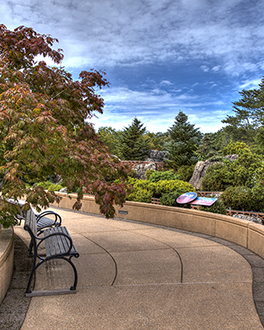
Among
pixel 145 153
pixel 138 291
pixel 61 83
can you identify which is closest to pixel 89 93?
pixel 61 83

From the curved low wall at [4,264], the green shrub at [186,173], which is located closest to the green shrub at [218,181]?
the green shrub at [186,173]

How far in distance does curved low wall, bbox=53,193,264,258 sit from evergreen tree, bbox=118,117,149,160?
26.1 meters

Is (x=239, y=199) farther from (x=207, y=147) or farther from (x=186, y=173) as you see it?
(x=207, y=147)

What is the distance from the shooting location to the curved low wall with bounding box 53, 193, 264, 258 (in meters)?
6.24

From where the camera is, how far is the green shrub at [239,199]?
10750 mm

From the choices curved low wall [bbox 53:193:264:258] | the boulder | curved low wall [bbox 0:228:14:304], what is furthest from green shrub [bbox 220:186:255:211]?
the boulder

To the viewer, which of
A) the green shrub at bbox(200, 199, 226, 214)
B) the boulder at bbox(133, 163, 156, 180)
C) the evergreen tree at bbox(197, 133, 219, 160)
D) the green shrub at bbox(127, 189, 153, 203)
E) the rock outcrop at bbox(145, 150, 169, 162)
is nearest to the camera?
the green shrub at bbox(200, 199, 226, 214)

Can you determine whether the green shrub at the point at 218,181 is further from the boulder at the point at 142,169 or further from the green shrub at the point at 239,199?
the boulder at the point at 142,169

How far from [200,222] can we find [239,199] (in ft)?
12.0

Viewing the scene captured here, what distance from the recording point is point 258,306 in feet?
12.3

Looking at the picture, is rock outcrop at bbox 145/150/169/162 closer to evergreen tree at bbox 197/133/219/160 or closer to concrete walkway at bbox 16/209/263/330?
evergreen tree at bbox 197/133/219/160

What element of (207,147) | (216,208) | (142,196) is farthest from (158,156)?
(216,208)

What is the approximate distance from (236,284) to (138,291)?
162 cm

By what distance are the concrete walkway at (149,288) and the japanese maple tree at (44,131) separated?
1.18 meters
